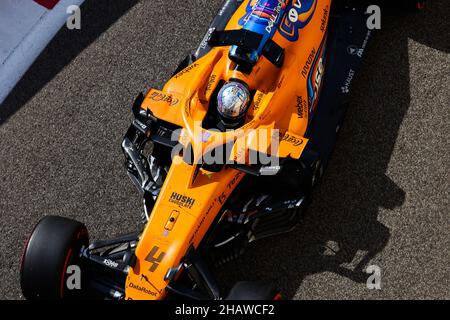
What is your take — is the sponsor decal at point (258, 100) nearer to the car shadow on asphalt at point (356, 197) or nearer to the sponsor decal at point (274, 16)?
the sponsor decal at point (274, 16)

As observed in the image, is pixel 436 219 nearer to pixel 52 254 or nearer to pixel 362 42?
pixel 362 42

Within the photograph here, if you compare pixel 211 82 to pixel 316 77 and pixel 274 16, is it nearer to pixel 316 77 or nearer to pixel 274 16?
pixel 274 16

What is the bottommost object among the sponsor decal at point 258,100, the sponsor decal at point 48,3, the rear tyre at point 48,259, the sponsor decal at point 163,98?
the rear tyre at point 48,259

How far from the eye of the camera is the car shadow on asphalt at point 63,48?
221 inches

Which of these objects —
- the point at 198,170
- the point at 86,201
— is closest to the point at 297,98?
the point at 198,170

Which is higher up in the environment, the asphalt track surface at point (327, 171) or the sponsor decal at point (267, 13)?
the sponsor decal at point (267, 13)

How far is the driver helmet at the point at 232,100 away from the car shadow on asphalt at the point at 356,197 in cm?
106

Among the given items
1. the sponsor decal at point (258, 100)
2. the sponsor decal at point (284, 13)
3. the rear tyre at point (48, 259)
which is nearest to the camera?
the rear tyre at point (48, 259)

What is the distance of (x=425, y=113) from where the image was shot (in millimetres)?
5117

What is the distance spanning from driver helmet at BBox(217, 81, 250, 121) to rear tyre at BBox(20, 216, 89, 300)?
48.4 inches

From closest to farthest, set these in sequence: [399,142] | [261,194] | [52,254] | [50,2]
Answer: [52,254] < [261,194] < [399,142] < [50,2]

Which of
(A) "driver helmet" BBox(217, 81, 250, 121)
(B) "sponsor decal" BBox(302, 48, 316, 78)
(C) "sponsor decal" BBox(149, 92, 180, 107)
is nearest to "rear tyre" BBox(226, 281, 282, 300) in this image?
(A) "driver helmet" BBox(217, 81, 250, 121)

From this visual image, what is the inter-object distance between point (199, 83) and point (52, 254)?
1.48 meters

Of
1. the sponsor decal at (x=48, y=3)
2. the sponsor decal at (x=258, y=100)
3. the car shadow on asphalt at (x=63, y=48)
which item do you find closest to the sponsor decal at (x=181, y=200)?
the sponsor decal at (x=258, y=100)
